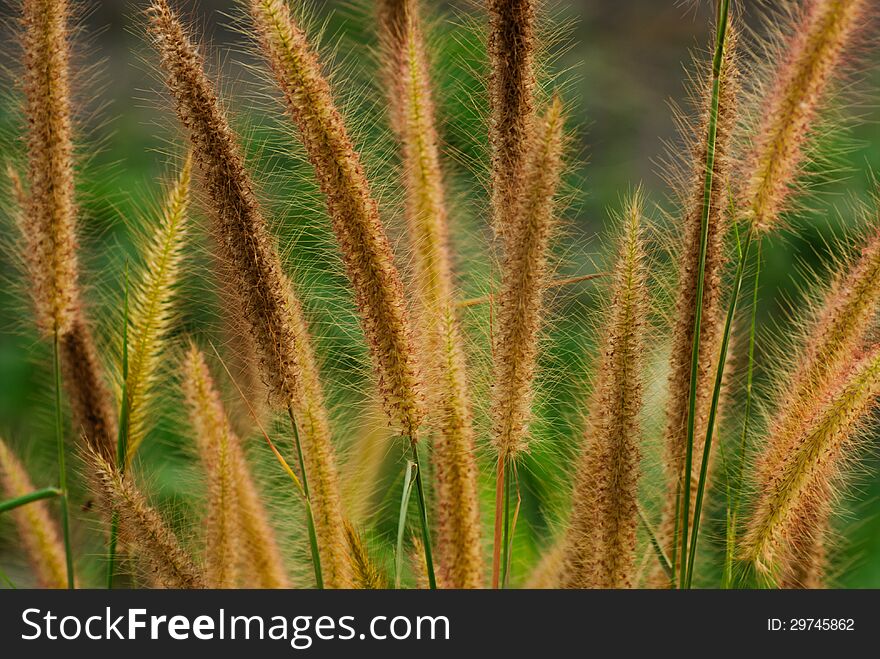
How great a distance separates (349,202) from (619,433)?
18cm

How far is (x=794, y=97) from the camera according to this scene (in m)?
0.46

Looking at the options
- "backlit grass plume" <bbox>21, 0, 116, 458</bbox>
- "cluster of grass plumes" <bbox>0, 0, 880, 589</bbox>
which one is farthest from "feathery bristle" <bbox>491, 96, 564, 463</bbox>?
"backlit grass plume" <bbox>21, 0, 116, 458</bbox>

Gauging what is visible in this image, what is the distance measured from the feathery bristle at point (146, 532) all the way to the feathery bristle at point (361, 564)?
81mm

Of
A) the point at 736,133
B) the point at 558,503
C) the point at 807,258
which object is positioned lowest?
the point at 558,503

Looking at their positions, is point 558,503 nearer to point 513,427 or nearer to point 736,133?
point 513,427

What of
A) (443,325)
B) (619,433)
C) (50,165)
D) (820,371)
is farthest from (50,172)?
(820,371)

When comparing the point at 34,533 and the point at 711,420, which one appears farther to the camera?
the point at 34,533

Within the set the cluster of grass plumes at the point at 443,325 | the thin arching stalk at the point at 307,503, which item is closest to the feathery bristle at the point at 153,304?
the cluster of grass plumes at the point at 443,325

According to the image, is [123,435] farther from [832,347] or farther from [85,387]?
[832,347]

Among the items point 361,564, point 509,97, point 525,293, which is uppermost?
point 509,97

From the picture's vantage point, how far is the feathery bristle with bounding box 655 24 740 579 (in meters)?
0.45
